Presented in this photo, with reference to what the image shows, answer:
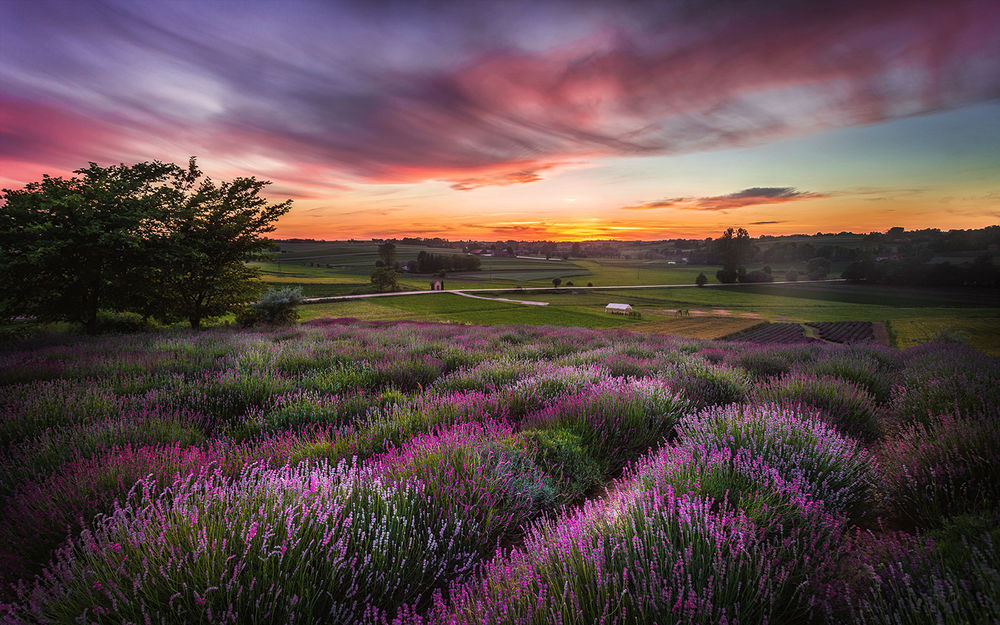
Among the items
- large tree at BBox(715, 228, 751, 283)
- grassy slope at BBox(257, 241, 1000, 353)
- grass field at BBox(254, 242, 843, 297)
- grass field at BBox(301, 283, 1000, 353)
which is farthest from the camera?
large tree at BBox(715, 228, 751, 283)

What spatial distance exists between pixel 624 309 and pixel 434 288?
4164cm

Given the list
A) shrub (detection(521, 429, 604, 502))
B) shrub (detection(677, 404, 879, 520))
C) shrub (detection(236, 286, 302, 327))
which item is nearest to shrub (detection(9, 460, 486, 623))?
shrub (detection(521, 429, 604, 502))

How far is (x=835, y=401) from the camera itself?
5098 millimetres

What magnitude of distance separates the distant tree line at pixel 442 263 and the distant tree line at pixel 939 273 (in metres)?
94.1

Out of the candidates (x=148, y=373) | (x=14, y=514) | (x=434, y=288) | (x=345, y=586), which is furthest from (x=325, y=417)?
(x=434, y=288)

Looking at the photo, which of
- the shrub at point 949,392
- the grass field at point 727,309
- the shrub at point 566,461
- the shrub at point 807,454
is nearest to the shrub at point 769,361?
the shrub at point 949,392

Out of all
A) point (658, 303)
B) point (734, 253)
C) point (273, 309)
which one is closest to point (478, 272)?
point (658, 303)

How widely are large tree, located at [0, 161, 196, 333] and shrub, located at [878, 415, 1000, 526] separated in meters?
20.8

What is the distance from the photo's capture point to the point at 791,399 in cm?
527

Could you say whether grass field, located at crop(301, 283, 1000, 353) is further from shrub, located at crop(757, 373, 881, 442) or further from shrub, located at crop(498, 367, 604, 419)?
shrub, located at crop(757, 373, 881, 442)

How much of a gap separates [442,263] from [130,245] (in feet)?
339

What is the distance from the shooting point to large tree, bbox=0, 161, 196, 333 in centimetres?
1384

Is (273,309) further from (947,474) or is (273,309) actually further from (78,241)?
(947,474)

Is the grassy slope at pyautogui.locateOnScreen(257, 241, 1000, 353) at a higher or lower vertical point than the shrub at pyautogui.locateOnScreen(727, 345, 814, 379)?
lower
